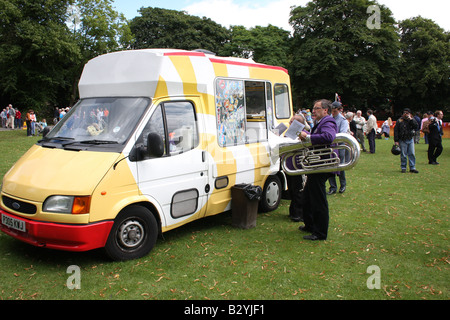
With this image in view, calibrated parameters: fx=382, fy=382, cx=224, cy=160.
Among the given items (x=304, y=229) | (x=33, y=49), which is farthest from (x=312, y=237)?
(x=33, y=49)

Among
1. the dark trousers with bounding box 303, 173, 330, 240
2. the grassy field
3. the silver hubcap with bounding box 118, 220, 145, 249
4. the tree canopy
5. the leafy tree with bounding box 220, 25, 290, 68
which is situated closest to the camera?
the grassy field

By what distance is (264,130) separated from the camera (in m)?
7.39

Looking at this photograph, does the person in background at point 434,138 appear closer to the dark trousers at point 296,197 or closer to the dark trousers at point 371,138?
the dark trousers at point 371,138

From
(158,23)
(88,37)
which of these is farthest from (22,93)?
(158,23)

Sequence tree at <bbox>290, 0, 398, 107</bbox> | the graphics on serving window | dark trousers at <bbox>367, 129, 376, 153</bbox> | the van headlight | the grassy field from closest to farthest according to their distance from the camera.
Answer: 1. the grassy field
2. the van headlight
3. the graphics on serving window
4. dark trousers at <bbox>367, 129, 376, 153</bbox>
5. tree at <bbox>290, 0, 398, 107</bbox>

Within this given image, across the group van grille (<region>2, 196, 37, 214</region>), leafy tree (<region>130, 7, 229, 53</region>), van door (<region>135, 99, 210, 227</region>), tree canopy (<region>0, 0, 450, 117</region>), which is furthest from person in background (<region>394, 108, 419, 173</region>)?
leafy tree (<region>130, 7, 229, 53</region>)

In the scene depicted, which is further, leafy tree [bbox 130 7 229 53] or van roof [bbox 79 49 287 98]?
leafy tree [bbox 130 7 229 53]

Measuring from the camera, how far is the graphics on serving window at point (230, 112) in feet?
20.8

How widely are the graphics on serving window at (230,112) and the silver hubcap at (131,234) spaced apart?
1978 millimetres

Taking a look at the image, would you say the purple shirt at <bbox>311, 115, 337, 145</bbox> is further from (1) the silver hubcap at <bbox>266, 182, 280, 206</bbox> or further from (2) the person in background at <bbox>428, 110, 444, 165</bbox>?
(2) the person in background at <bbox>428, 110, 444, 165</bbox>

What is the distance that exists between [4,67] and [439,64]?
43.2m

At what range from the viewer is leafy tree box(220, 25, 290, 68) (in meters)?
43.5

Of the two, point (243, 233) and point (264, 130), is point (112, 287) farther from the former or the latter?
point (264, 130)

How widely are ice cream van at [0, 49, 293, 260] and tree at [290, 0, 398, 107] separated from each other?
32.7 m
